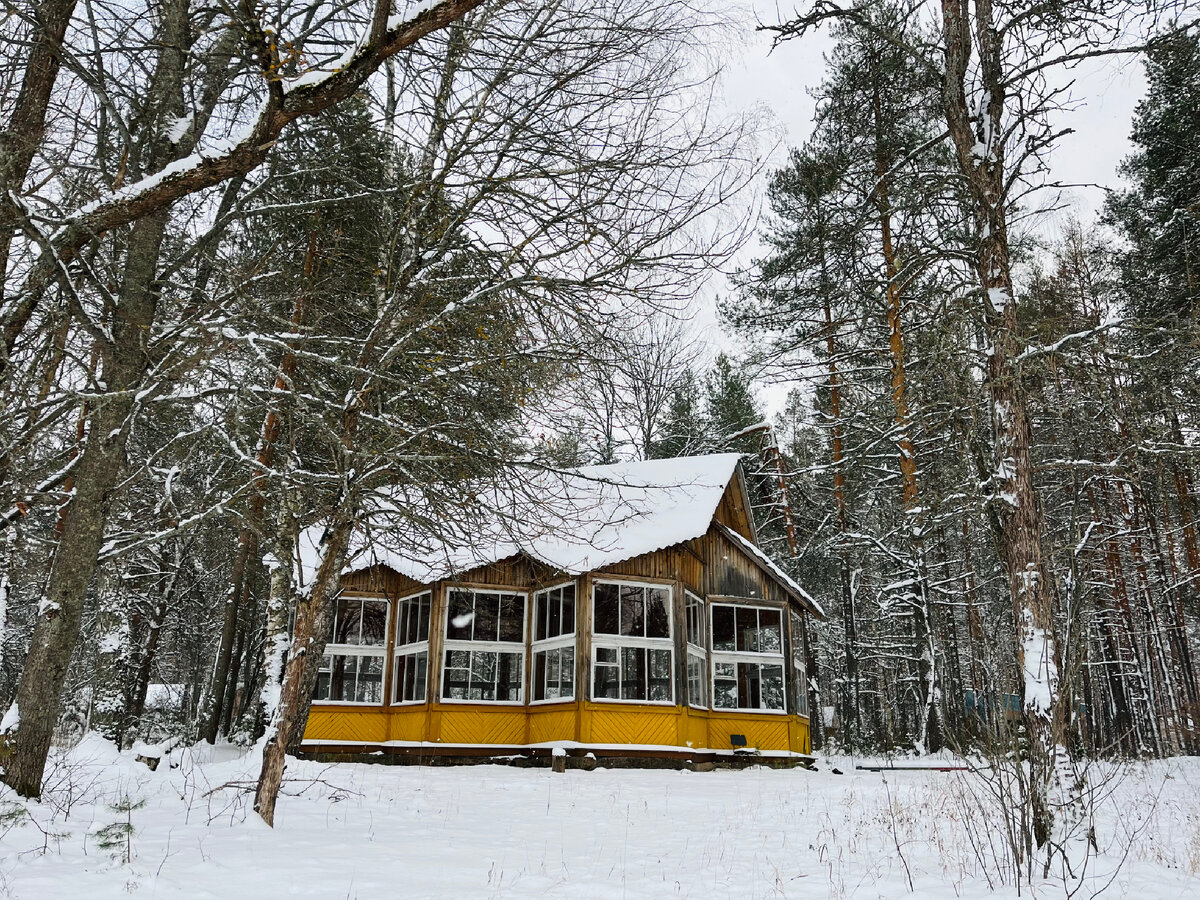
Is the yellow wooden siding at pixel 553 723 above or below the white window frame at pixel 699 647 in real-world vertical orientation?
below

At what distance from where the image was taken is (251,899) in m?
4.40

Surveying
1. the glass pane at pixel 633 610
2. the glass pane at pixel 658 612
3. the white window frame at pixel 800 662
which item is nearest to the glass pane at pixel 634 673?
the glass pane at pixel 633 610

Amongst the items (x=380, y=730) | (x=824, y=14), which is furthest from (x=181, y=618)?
(x=824, y=14)

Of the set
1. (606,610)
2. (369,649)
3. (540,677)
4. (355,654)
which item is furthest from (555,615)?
(355,654)

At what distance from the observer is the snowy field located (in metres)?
4.91

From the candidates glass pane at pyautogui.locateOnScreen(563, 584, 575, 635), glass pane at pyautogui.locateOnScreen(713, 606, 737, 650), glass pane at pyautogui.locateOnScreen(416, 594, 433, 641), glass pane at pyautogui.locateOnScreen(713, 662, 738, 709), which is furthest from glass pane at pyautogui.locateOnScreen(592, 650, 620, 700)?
glass pane at pyautogui.locateOnScreen(713, 606, 737, 650)

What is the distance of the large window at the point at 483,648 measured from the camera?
16094 millimetres

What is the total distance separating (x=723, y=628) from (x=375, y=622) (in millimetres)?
8139

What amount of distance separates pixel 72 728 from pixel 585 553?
15.8 metres

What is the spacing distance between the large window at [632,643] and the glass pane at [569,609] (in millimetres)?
442

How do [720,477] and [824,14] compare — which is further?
[720,477]

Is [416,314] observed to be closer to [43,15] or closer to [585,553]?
[43,15]

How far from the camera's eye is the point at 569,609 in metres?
15.9

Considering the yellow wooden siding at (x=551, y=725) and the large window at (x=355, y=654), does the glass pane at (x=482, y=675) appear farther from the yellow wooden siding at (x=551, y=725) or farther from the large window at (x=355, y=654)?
the large window at (x=355, y=654)
